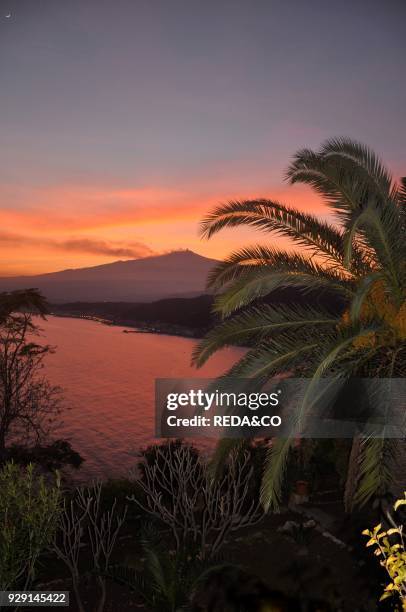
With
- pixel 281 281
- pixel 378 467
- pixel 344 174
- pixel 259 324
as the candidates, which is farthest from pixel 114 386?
pixel 378 467

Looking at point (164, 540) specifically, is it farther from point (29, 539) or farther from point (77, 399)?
point (77, 399)

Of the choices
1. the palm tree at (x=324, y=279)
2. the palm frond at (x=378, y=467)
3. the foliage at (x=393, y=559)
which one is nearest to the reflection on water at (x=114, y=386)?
the palm tree at (x=324, y=279)

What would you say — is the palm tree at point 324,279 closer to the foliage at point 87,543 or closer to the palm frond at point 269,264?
the palm frond at point 269,264

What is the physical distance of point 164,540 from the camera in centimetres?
980

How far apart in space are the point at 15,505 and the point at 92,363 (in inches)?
2194

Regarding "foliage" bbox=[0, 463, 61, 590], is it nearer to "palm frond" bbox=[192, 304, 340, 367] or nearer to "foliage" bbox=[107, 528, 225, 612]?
"foliage" bbox=[107, 528, 225, 612]

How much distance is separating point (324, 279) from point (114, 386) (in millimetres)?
41635

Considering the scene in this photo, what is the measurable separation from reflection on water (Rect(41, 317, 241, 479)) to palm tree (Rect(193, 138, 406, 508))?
5205 mm

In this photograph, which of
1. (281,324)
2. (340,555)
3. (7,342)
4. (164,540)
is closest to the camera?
(281,324)

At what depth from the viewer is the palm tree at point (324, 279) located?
20.3 feet

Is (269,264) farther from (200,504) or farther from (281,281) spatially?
(200,504)

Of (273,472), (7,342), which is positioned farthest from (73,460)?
(273,472)

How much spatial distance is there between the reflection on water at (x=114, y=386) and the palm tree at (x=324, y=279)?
520 cm

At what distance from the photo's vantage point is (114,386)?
46.5 metres
